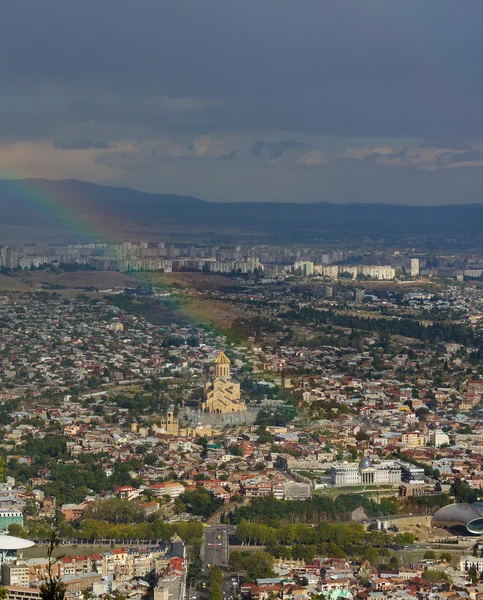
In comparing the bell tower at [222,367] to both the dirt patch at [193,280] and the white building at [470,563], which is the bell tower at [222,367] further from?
the dirt patch at [193,280]

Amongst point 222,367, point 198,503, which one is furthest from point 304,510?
point 222,367

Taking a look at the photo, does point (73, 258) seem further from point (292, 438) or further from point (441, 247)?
point (292, 438)

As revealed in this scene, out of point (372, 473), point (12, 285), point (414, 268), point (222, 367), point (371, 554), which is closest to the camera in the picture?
point (371, 554)

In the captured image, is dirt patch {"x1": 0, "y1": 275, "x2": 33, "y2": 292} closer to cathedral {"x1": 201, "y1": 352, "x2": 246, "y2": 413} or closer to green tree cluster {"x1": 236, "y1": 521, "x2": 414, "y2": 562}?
cathedral {"x1": 201, "y1": 352, "x2": 246, "y2": 413}

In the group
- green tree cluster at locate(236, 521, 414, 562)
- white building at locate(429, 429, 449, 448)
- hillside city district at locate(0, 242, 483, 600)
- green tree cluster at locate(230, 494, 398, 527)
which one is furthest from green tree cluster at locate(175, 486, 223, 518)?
white building at locate(429, 429, 449, 448)

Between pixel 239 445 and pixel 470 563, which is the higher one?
pixel 239 445

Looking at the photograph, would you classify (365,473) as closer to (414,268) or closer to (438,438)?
(438,438)
